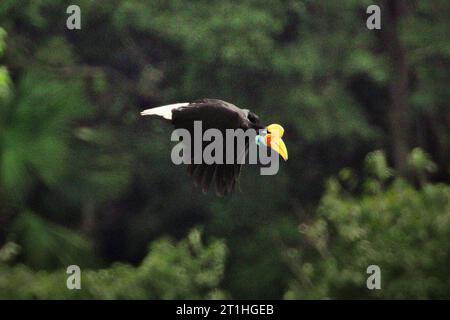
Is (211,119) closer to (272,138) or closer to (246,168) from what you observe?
(272,138)

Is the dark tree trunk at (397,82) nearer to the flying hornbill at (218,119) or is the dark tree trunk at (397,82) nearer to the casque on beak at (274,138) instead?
the flying hornbill at (218,119)

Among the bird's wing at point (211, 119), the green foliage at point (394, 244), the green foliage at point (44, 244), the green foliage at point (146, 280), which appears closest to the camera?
the bird's wing at point (211, 119)

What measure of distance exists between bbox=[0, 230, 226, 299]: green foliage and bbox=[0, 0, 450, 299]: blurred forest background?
16 mm

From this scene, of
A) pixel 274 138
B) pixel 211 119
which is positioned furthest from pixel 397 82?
pixel 274 138

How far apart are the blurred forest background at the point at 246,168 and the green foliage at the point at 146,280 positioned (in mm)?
16

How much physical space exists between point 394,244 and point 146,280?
2021 millimetres

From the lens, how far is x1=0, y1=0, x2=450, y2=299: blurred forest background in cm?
1048

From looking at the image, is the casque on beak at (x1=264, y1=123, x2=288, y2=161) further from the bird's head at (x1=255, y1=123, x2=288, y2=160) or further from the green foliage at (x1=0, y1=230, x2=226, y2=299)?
the green foliage at (x1=0, y1=230, x2=226, y2=299)

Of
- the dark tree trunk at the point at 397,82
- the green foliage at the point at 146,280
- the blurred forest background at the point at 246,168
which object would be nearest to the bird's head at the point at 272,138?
the blurred forest background at the point at 246,168

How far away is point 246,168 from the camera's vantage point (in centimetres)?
1274

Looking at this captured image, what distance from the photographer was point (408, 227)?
1014 cm

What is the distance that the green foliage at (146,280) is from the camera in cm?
A: 1044

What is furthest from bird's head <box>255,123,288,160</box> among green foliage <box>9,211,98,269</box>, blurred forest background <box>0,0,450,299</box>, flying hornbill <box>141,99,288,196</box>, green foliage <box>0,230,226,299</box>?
green foliage <box>9,211,98,269</box>
